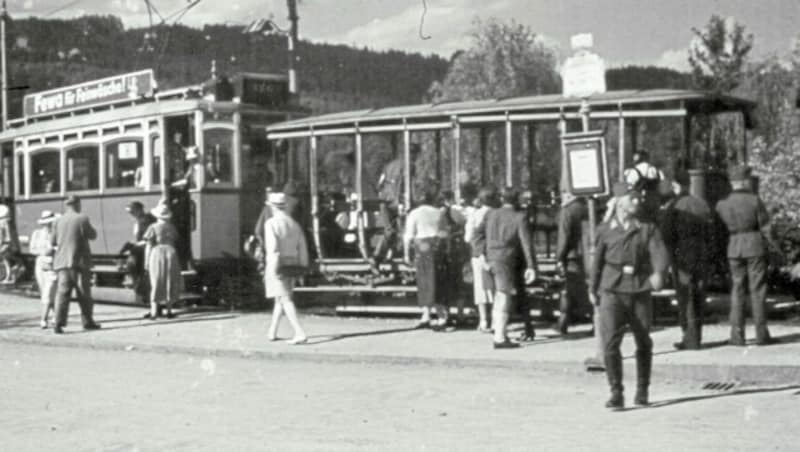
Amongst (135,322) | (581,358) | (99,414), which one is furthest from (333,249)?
(99,414)

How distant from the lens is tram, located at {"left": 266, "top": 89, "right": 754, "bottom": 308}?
15719 mm

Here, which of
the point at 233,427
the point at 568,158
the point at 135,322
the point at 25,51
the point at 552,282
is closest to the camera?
the point at 233,427

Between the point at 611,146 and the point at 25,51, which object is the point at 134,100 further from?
the point at 25,51

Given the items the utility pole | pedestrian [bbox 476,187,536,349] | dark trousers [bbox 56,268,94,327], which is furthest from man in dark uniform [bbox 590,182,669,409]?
the utility pole

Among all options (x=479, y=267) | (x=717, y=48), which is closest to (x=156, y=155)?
(x=479, y=267)

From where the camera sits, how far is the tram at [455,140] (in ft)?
51.6

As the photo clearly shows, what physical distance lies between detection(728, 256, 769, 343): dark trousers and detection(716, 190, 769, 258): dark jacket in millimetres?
98

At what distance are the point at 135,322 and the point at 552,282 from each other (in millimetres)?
6224

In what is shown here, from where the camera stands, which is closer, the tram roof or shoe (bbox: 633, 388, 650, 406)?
shoe (bbox: 633, 388, 650, 406)

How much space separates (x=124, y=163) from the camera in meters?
21.8

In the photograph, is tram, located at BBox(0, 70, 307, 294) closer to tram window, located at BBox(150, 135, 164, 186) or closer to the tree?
tram window, located at BBox(150, 135, 164, 186)

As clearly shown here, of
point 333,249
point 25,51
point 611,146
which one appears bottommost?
point 333,249

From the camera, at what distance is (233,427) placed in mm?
9523

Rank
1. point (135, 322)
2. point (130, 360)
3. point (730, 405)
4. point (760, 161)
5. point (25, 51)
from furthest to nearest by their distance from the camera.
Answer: point (25, 51)
point (760, 161)
point (135, 322)
point (130, 360)
point (730, 405)
